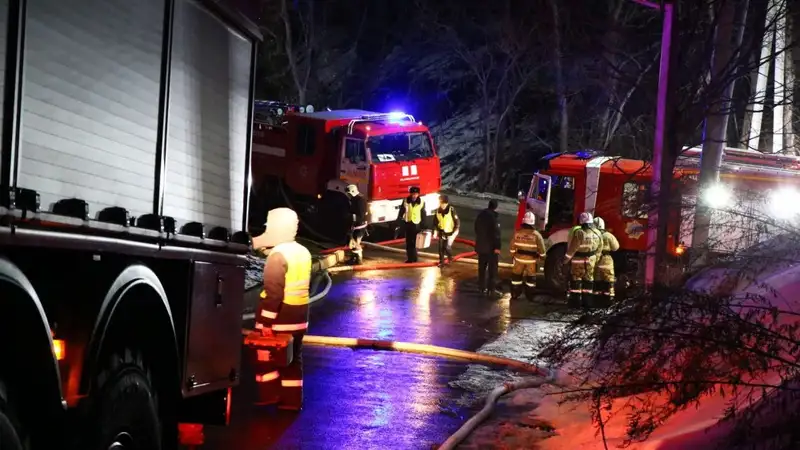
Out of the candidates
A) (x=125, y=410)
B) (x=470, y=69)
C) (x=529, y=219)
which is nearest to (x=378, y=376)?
(x=125, y=410)

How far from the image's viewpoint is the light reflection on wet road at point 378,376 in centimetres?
796

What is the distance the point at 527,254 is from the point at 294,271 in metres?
8.10

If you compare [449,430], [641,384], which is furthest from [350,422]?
[641,384]

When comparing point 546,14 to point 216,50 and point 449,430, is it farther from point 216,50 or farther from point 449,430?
point 216,50

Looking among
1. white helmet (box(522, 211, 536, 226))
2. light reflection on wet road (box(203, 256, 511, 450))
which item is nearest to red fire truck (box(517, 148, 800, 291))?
white helmet (box(522, 211, 536, 226))

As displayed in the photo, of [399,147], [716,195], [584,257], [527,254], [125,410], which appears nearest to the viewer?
[125,410]

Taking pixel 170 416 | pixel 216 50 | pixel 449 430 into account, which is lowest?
pixel 449 430

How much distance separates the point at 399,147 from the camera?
71.9 feet

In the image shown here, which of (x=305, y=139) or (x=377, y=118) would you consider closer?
(x=377, y=118)

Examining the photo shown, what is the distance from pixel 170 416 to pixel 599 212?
11509mm

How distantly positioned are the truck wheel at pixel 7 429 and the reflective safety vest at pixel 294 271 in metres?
4.57

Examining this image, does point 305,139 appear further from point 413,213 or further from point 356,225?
point 413,213

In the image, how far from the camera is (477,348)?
12.2m

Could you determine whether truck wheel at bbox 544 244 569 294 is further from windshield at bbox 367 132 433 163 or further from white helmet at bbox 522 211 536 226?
windshield at bbox 367 132 433 163
